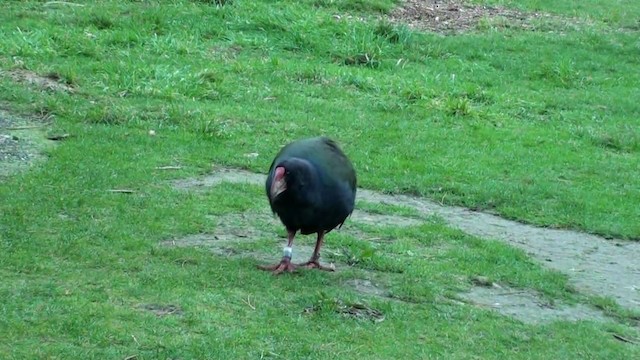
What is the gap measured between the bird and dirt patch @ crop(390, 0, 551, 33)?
9649mm

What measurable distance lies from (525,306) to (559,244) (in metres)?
1.75

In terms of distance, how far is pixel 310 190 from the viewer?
24.6 ft

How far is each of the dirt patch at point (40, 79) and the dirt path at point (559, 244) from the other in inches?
107

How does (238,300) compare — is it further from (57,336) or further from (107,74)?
(107,74)

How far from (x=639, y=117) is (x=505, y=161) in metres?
3.09

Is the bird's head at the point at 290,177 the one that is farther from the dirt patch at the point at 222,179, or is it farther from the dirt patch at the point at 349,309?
the dirt patch at the point at 222,179

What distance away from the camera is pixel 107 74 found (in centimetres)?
1301

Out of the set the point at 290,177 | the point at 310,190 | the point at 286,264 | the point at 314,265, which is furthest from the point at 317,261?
the point at 290,177

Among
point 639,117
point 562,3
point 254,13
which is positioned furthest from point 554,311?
point 562,3

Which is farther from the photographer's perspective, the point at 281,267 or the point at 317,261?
the point at 317,261

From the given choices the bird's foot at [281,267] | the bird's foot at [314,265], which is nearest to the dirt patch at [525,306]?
the bird's foot at [314,265]

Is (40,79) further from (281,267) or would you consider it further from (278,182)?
(278,182)

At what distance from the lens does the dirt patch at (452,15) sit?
57.3 feet

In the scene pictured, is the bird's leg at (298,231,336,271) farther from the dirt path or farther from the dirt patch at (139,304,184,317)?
the dirt path
